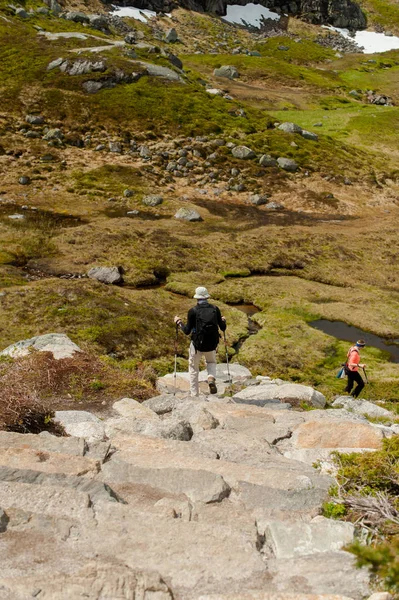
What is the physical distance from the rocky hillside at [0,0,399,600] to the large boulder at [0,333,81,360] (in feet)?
0.58

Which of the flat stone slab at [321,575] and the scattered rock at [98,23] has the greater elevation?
the scattered rock at [98,23]

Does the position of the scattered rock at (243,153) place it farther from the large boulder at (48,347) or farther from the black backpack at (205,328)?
the black backpack at (205,328)

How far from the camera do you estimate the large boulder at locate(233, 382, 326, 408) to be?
2122cm

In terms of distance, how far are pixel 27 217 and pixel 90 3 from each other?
151341mm

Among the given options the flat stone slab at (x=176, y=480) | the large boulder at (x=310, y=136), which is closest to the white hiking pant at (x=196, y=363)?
the flat stone slab at (x=176, y=480)

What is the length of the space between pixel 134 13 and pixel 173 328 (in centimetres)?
18298

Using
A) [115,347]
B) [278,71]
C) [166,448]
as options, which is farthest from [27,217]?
[278,71]

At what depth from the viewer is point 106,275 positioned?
38.5 meters

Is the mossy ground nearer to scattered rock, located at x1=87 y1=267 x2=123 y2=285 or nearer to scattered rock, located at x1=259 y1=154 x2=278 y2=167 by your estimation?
scattered rock, located at x1=87 y1=267 x2=123 y2=285

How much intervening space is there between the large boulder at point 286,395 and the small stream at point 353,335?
472 inches

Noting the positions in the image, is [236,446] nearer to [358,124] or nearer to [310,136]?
[310,136]

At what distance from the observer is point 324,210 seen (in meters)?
61.8

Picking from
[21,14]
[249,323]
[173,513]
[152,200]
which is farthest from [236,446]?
[21,14]

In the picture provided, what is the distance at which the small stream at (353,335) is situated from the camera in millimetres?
32869
